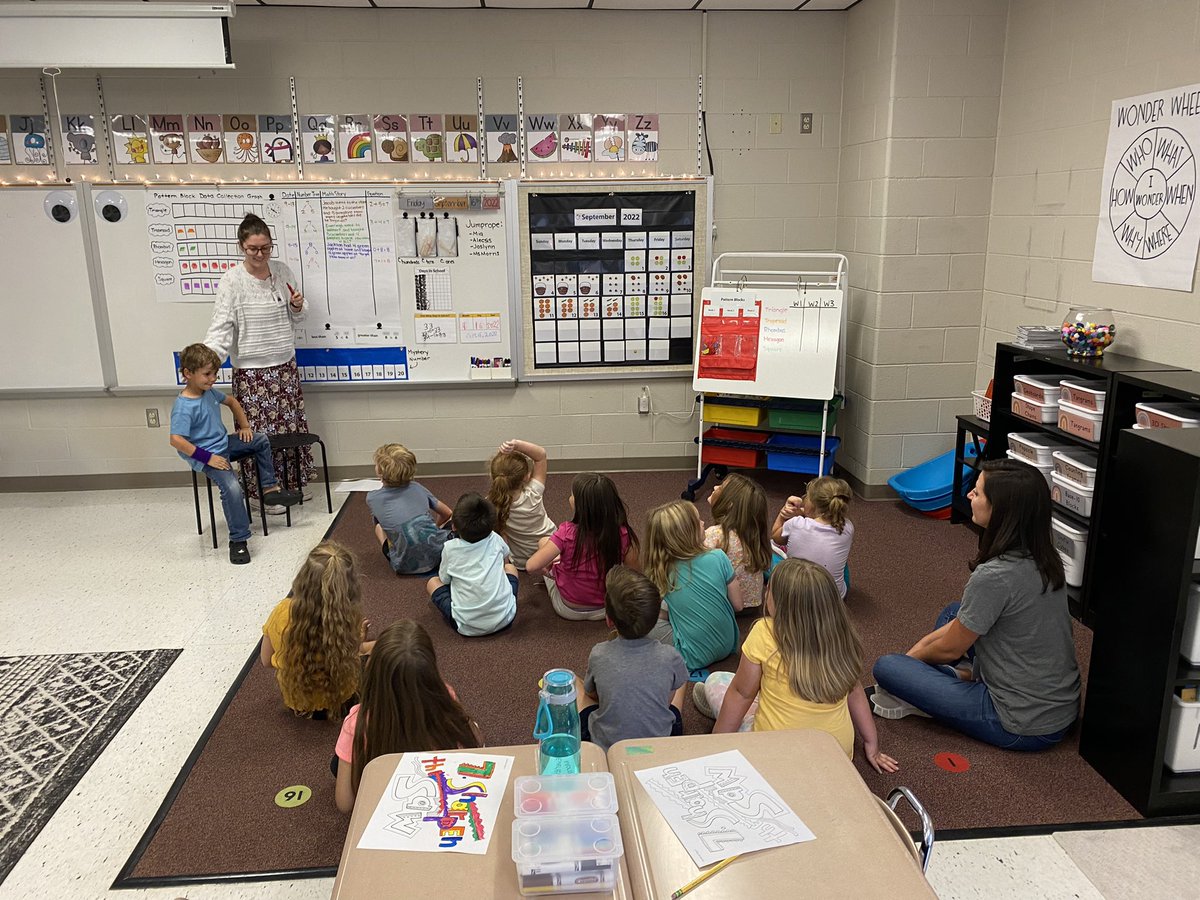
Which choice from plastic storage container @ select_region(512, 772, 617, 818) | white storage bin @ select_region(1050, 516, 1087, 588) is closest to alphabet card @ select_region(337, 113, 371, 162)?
white storage bin @ select_region(1050, 516, 1087, 588)

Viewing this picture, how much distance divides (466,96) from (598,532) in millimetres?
3198

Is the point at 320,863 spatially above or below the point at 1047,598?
below

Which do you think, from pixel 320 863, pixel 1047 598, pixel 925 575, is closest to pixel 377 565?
pixel 320 863

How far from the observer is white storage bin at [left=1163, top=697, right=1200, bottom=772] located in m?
2.38

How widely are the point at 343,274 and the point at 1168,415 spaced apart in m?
4.42

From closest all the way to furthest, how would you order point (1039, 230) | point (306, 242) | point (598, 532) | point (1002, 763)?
1. point (1002, 763)
2. point (598, 532)
3. point (1039, 230)
4. point (306, 242)

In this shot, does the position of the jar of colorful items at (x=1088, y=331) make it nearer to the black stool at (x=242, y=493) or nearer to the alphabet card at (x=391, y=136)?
the alphabet card at (x=391, y=136)

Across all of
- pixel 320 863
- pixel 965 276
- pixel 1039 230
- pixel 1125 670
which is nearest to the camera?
pixel 320 863

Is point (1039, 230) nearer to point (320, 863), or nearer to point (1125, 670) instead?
point (1125, 670)

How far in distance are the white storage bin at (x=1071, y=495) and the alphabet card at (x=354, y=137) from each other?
4.19 m

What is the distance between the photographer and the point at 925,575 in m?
4.11

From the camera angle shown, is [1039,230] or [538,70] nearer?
[1039,230]

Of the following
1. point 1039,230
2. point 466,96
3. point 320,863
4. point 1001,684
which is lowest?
point 320,863

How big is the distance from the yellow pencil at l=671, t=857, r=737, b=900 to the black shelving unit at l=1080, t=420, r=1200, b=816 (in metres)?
1.63
